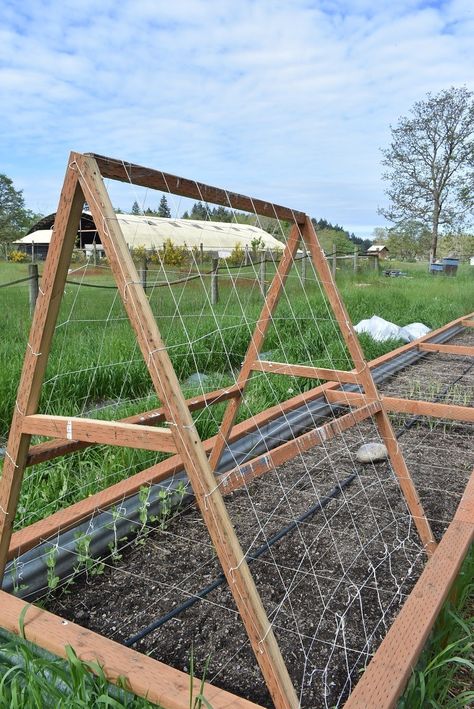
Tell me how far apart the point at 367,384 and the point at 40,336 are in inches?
49.6

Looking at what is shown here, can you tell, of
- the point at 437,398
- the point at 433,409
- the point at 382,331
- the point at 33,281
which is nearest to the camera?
the point at 433,409

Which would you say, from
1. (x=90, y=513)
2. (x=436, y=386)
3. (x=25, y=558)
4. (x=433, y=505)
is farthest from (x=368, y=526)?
(x=436, y=386)

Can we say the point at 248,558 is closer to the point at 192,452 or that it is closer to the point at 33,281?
the point at 192,452

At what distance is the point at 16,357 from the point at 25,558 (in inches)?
96.2

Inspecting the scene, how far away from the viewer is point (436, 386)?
4484 mm

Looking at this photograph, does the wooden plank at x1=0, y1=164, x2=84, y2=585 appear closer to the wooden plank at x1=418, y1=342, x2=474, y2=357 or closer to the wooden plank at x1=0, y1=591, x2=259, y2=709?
the wooden plank at x1=0, y1=591, x2=259, y2=709

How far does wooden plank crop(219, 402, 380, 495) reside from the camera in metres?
1.54

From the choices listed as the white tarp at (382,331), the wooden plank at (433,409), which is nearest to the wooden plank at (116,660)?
the wooden plank at (433,409)

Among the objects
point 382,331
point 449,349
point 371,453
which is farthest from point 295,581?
point 382,331

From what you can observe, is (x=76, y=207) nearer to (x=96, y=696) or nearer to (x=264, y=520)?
(x=96, y=696)

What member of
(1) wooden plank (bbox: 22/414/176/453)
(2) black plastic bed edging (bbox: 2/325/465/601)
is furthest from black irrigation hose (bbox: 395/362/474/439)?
(1) wooden plank (bbox: 22/414/176/453)

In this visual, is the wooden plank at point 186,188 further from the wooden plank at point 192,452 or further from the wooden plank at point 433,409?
the wooden plank at point 433,409

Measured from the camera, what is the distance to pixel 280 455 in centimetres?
167

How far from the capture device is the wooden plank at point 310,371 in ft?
7.35
